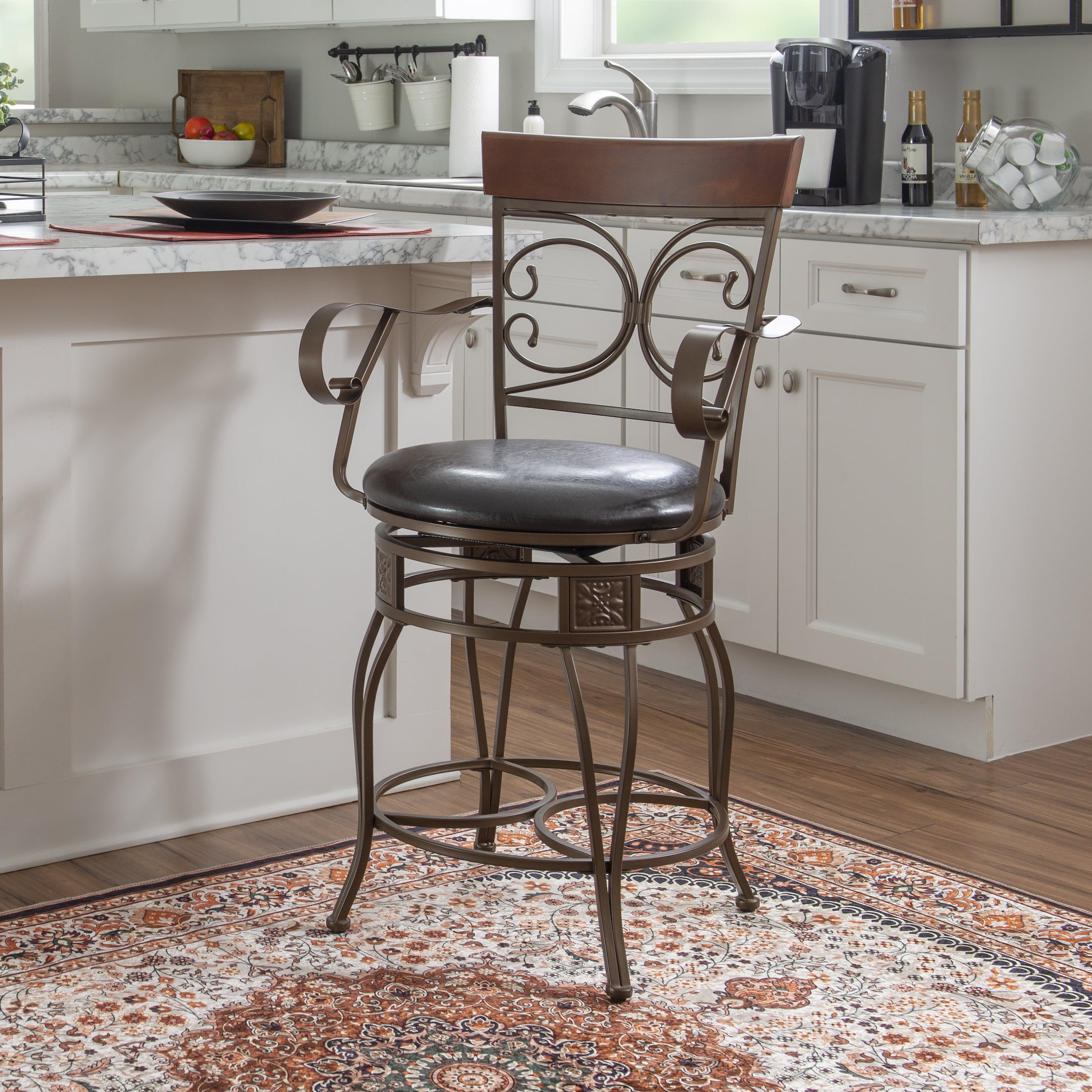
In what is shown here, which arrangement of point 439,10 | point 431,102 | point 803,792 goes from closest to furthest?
point 803,792
point 439,10
point 431,102

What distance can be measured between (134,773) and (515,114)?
244 centimetres

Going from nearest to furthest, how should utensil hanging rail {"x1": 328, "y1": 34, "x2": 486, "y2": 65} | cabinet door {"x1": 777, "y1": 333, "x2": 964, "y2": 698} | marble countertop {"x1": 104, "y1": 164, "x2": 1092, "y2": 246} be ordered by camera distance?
1. marble countertop {"x1": 104, "y1": 164, "x2": 1092, "y2": 246}
2. cabinet door {"x1": 777, "y1": 333, "x2": 964, "y2": 698}
3. utensil hanging rail {"x1": 328, "y1": 34, "x2": 486, "y2": 65}

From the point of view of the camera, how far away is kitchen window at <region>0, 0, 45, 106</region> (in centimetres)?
621

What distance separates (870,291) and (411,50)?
211 cm

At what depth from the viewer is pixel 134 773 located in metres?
2.30

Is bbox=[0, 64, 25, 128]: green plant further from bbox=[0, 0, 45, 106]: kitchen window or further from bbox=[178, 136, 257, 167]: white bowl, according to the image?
bbox=[0, 0, 45, 106]: kitchen window

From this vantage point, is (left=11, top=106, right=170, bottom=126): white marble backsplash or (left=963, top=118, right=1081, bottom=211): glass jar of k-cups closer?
(left=963, top=118, right=1081, bottom=211): glass jar of k-cups

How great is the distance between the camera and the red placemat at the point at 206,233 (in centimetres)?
214

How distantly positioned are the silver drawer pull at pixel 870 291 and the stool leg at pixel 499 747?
3.03ft

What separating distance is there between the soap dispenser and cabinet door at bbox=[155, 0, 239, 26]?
120cm

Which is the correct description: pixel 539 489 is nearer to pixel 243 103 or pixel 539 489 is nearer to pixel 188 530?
pixel 188 530

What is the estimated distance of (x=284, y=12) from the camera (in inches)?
177

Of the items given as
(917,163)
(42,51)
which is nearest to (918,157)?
(917,163)

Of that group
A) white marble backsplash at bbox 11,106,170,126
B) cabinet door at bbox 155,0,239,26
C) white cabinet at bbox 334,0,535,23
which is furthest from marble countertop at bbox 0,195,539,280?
white marble backsplash at bbox 11,106,170,126
